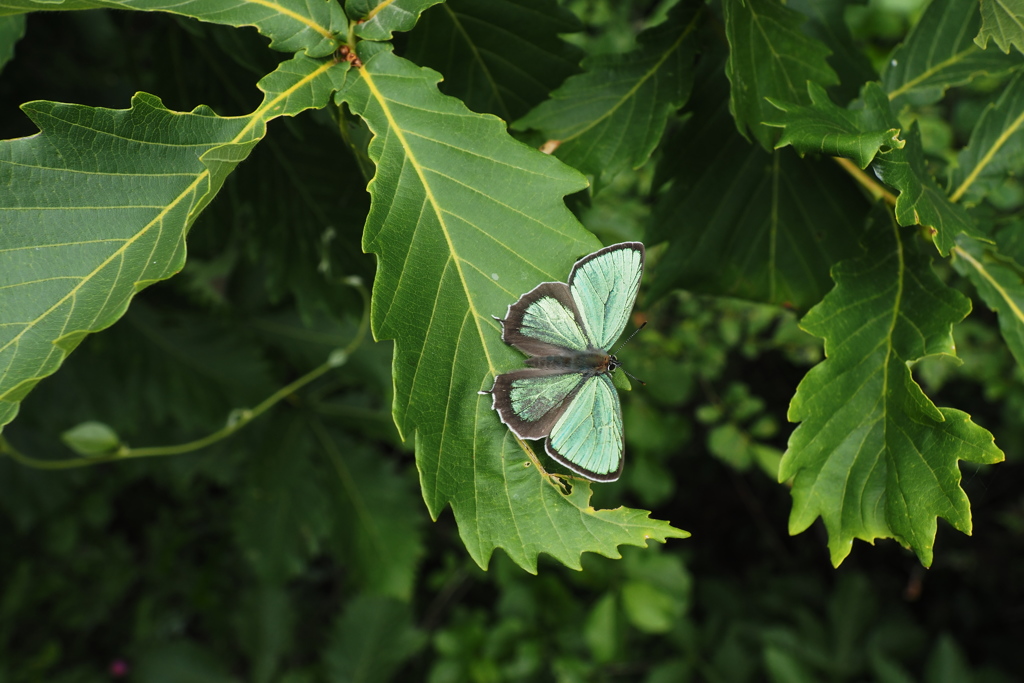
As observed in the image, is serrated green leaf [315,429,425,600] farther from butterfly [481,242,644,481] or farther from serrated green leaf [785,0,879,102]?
serrated green leaf [785,0,879,102]

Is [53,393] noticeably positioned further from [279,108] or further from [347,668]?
[279,108]

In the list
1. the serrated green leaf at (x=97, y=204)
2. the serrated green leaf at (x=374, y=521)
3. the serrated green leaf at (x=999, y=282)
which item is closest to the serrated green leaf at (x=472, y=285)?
the serrated green leaf at (x=97, y=204)

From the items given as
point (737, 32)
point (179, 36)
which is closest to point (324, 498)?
point (179, 36)

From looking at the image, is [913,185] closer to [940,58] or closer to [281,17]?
[940,58]

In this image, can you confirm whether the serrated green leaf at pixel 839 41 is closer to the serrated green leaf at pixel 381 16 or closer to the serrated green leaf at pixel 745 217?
the serrated green leaf at pixel 745 217

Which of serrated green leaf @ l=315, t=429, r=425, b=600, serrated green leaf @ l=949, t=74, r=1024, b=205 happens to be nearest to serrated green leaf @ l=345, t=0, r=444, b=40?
serrated green leaf @ l=949, t=74, r=1024, b=205

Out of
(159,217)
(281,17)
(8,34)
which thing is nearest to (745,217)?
(281,17)
